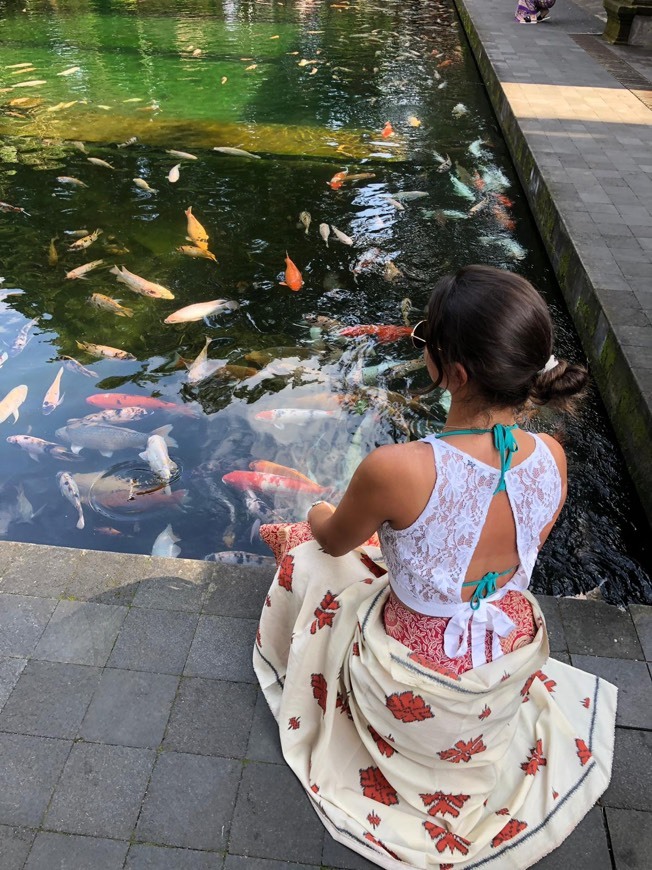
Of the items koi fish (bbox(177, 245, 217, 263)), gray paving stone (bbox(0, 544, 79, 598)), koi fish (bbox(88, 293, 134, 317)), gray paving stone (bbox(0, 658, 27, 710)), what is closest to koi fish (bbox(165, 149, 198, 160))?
koi fish (bbox(177, 245, 217, 263))

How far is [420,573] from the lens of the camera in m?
1.83

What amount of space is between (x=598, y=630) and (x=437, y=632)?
1.13 m

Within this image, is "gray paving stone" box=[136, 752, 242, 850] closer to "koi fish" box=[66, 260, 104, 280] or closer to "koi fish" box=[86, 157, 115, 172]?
"koi fish" box=[66, 260, 104, 280]

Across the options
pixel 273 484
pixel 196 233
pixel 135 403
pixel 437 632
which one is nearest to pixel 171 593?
pixel 273 484

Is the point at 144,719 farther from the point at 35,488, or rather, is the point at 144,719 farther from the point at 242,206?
the point at 242,206

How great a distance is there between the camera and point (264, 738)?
2.32 m

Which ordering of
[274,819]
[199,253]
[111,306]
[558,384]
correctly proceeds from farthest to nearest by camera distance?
[199,253] → [111,306] → [274,819] → [558,384]

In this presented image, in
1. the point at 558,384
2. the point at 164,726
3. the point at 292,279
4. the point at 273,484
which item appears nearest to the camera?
the point at 558,384

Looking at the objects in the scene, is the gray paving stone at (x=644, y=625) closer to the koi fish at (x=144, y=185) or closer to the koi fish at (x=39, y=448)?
the koi fish at (x=39, y=448)

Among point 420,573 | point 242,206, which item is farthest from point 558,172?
point 420,573

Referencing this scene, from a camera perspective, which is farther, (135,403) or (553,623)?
(135,403)

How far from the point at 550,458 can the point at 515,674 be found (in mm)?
606

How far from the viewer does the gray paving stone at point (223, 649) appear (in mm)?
2529

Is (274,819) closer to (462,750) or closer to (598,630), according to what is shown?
(462,750)
